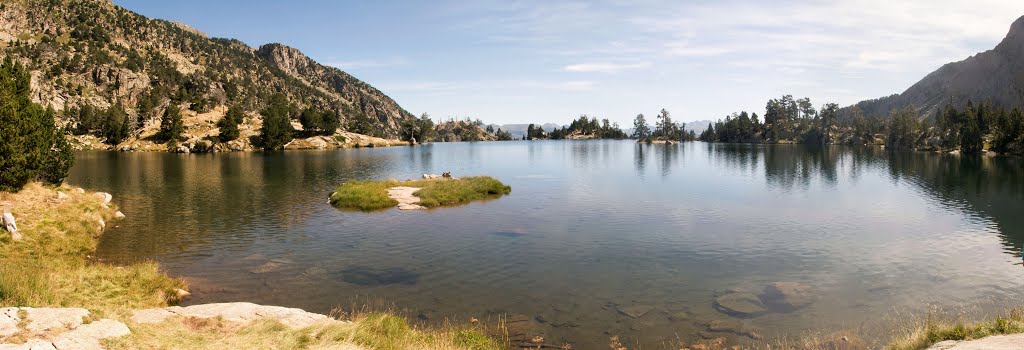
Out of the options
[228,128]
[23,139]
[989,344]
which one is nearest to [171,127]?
[228,128]

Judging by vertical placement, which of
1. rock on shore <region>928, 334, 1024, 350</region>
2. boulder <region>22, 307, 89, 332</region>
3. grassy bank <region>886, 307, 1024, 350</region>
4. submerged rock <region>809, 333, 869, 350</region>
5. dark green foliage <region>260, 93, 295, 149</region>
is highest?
dark green foliage <region>260, 93, 295, 149</region>

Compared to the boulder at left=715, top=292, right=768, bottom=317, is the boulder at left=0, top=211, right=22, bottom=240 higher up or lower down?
higher up

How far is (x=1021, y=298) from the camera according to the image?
91.6ft

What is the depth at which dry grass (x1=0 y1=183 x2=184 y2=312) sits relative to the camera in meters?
20.3

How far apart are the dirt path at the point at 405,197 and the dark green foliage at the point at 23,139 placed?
2977 cm

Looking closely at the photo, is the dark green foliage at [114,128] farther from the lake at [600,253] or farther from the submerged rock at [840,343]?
the submerged rock at [840,343]

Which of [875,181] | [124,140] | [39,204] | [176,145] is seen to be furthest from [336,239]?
[124,140]

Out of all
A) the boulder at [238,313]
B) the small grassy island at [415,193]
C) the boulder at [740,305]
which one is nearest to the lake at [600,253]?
the boulder at [740,305]

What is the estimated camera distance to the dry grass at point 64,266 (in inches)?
798

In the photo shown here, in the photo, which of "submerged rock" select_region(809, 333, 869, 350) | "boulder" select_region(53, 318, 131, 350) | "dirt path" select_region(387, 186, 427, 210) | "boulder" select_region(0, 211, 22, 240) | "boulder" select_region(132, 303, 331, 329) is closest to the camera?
"boulder" select_region(53, 318, 131, 350)

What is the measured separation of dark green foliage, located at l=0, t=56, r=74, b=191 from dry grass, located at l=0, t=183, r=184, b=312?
148cm

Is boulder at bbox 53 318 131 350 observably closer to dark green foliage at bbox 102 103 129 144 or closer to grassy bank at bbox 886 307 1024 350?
grassy bank at bbox 886 307 1024 350

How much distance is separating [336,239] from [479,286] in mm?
17026

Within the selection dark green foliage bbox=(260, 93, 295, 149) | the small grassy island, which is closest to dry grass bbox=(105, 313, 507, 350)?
the small grassy island
